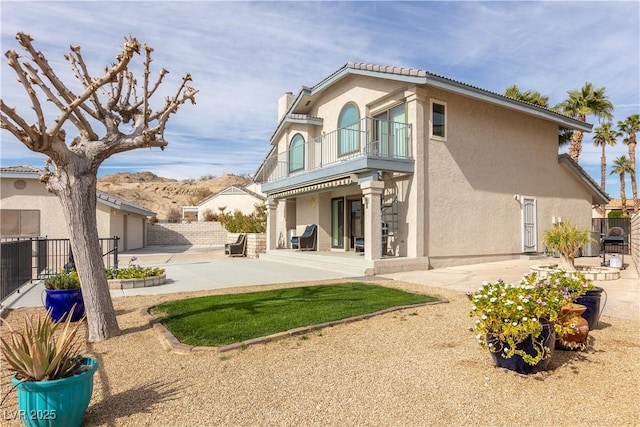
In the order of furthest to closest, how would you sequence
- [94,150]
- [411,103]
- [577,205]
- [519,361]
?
[577,205] < [411,103] < [94,150] < [519,361]

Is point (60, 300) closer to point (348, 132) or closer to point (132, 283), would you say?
point (132, 283)

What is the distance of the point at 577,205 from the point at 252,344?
1926 centimetres

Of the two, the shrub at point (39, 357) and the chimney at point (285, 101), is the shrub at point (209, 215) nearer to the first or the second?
the chimney at point (285, 101)

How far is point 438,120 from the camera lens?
14.3 m

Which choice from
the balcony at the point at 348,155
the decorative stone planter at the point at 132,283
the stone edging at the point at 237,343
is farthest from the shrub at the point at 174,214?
the stone edging at the point at 237,343

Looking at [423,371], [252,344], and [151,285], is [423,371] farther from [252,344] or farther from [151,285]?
[151,285]

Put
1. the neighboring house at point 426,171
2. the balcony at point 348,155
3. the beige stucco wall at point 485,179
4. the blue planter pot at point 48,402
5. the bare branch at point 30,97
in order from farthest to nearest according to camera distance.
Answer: the beige stucco wall at point 485,179 → the neighboring house at point 426,171 → the balcony at point 348,155 → the bare branch at point 30,97 → the blue planter pot at point 48,402

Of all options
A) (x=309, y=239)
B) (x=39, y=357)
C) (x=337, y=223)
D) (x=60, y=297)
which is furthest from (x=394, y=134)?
(x=39, y=357)

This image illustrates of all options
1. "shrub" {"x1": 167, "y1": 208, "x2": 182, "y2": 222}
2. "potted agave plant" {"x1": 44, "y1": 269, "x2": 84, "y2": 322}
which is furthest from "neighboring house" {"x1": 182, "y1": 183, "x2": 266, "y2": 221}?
"potted agave plant" {"x1": 44, "y1": 269, "x2": 84, "y2": 322}

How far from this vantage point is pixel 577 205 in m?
19.5

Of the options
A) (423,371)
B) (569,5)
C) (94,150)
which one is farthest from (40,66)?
(569,5)

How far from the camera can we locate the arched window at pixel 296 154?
19766 millimetres

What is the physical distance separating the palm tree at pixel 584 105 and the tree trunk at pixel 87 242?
2947 centimetres

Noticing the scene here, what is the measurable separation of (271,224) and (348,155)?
6070 mm
